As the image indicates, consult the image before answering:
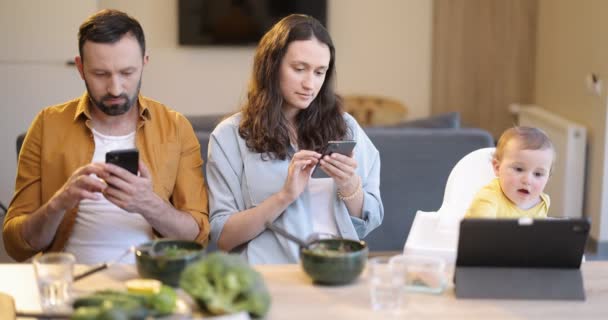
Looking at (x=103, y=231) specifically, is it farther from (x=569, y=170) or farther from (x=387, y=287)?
(x=569, y=170)

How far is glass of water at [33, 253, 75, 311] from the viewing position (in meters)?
1.58

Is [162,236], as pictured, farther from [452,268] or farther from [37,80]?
[37,80]

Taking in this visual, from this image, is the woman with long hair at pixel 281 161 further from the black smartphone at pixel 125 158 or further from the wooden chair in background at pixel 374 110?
the wooden chair in background at pixel 374 110

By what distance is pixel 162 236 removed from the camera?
2.13 m

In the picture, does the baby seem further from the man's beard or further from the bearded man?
the man's beard

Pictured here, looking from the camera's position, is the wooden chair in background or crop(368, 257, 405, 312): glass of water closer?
crop(368, 257, 405, 312): glass of water

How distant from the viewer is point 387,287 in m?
1.59

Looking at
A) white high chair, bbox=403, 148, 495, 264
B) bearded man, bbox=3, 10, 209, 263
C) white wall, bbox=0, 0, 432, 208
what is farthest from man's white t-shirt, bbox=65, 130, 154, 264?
white wall, bbox=0, 0, 432, 208

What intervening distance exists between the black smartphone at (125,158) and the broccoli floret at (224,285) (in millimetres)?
459

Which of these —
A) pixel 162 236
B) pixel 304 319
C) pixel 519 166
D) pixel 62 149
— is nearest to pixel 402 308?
pixel 304 319

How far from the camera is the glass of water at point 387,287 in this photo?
1592 mm

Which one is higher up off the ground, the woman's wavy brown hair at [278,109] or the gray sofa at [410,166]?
the woman's wavy brown hair at [278,109]

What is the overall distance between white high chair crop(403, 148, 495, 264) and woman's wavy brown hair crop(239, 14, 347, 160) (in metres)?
0.35

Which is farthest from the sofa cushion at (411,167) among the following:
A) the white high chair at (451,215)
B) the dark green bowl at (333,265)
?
the dark green bowl at (333,265)
